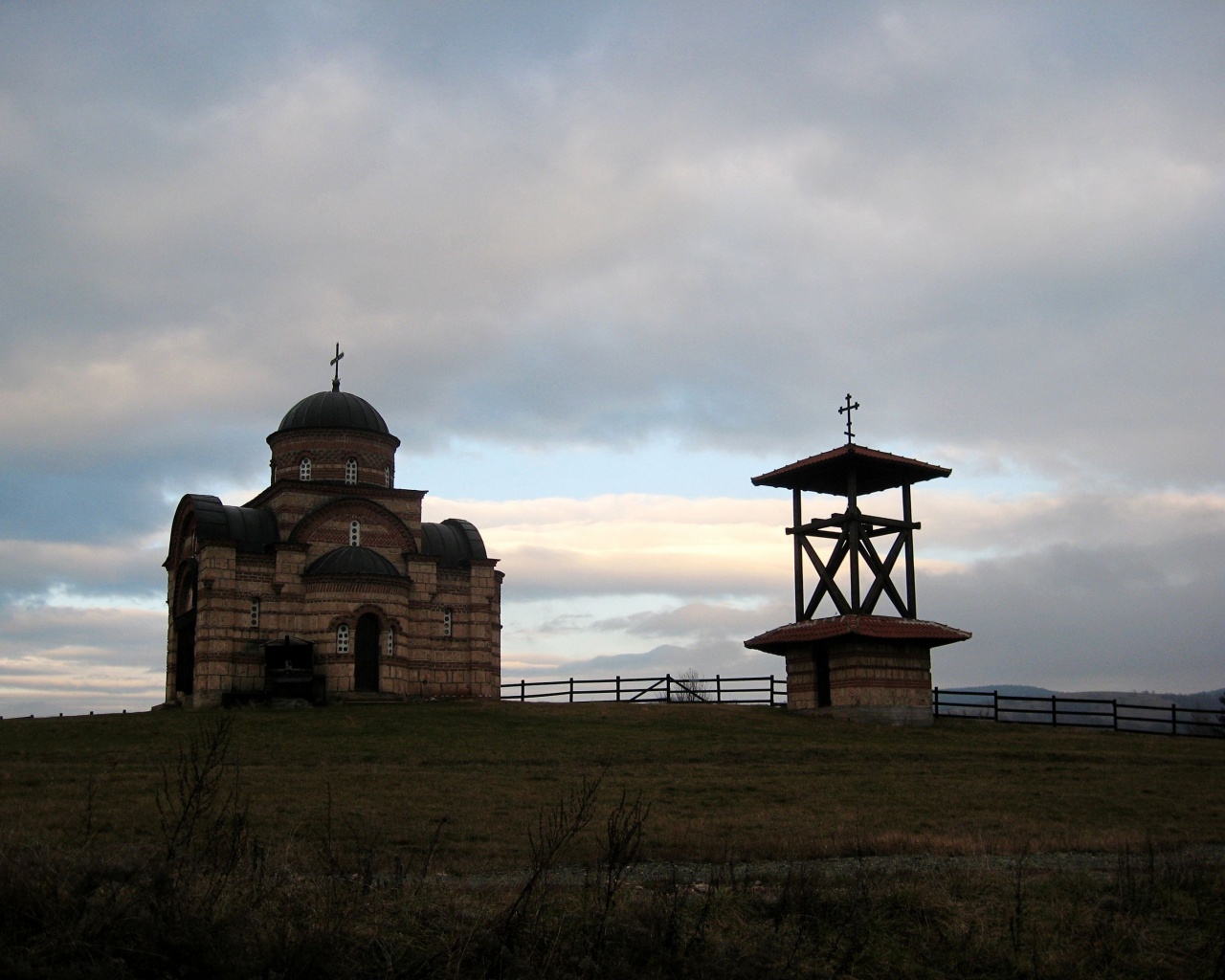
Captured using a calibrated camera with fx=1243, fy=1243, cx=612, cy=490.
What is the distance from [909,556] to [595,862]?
88.3 ft

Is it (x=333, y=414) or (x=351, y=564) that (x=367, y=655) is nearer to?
(x=351, y=564)

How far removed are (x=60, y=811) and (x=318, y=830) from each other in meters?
4.05

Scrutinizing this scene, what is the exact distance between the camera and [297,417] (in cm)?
4734

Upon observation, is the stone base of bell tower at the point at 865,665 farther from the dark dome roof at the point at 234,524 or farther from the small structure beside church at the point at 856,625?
the dark dome roof at the point at 234,524

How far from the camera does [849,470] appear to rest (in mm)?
38625

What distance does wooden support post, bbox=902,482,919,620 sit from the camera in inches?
1511

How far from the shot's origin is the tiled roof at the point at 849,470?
37812 millimetres

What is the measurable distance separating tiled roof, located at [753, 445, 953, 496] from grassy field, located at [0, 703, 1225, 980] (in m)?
11.6

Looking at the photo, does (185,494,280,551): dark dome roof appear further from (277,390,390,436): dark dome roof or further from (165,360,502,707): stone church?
(277,390,390,436): dark dome roof

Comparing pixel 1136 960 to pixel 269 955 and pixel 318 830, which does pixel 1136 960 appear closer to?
pixel 269 955

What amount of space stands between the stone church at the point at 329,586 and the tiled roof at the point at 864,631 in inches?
509

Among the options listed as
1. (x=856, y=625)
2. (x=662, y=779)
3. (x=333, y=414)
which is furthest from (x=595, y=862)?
(x=333, y=414)

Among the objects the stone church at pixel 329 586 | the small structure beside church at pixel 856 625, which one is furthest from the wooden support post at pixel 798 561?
the stone church at pixel 329 586

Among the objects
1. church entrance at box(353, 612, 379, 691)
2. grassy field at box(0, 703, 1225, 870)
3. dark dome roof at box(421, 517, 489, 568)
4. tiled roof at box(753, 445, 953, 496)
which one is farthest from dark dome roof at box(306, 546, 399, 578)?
tiled roof at box(753, 445, 953, 496)
